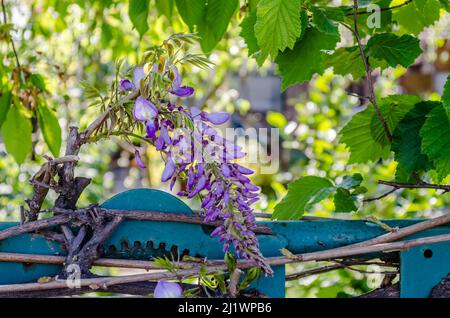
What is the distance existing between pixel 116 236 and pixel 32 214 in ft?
0.31

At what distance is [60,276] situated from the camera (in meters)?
0.68

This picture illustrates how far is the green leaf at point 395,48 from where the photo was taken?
848mm

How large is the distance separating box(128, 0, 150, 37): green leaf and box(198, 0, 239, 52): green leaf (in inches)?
3.3

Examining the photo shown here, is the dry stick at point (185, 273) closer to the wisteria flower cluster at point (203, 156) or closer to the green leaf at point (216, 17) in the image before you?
the wisteria flower cluster at point (203, 156)

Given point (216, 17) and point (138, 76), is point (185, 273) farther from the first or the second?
point (216, 17)

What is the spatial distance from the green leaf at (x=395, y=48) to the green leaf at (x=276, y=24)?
Result: 0.18 m

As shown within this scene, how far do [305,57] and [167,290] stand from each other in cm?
36

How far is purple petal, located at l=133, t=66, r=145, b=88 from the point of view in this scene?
665mm

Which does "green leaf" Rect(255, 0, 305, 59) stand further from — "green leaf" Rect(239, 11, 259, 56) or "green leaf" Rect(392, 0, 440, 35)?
"green leaf" Rect(392, 0, 440, 35)

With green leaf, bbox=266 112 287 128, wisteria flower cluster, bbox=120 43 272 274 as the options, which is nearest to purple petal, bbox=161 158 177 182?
wisteria flower cluster, bbox=120 43 272 274

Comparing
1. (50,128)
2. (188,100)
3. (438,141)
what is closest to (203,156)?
(438,141)
